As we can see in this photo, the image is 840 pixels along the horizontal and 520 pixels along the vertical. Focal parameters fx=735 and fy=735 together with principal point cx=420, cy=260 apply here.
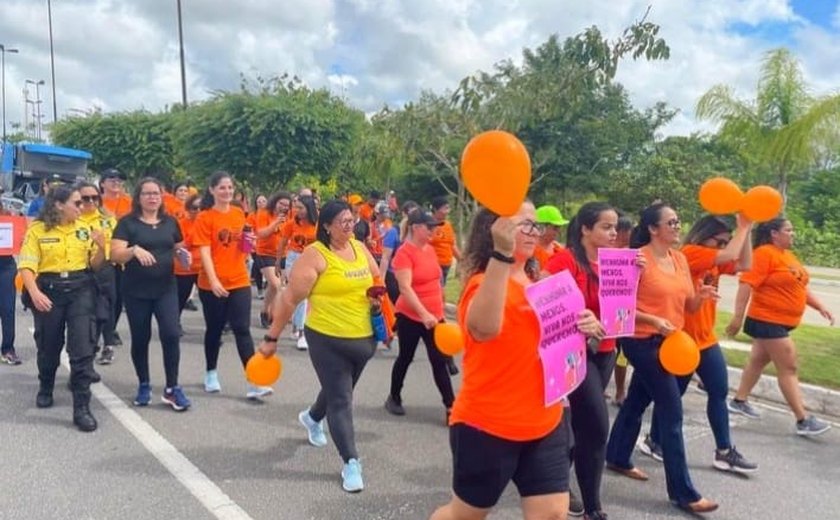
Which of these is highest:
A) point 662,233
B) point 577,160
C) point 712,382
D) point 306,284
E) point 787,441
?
point 577,160

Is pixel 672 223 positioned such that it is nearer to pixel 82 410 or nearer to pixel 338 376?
pixel 338 376

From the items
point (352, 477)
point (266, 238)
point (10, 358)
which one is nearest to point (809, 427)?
point (352, 477)

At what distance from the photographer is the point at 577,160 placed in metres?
28.9

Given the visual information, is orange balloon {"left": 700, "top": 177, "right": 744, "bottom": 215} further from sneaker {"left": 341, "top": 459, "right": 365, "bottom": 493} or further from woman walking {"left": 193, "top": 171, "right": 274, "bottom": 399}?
woman walking {"left": 193, "top": 171, "right": 274, "bottom": 399}

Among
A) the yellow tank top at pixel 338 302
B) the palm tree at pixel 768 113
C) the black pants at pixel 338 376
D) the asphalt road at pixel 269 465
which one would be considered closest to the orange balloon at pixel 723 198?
the asphalt road at pixel 269 465

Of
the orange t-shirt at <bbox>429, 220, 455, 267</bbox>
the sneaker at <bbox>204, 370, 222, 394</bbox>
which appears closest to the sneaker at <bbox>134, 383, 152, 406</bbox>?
the sneaker at <bbox>204, 370, 222, 394</bbox>

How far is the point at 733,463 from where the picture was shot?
4605mm

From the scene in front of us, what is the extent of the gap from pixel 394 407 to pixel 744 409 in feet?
9.38

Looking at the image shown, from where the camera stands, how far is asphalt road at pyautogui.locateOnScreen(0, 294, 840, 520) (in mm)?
3959

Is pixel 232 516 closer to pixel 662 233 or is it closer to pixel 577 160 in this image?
pixel 662 233

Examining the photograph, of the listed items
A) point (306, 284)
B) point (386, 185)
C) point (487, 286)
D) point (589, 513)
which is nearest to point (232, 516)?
point (306, 284)

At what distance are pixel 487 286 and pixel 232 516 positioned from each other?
7.50ft

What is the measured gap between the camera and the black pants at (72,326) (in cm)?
530

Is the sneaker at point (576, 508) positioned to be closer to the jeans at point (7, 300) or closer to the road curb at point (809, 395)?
the road curb at point (809, 395)
